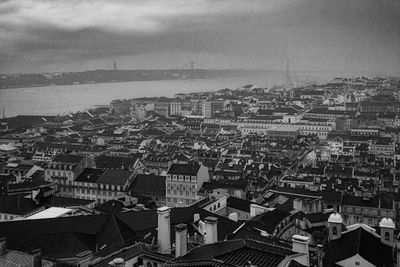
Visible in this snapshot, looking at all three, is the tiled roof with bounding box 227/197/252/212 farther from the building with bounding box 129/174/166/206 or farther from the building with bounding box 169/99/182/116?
the building with bounding box 169/99/182/116

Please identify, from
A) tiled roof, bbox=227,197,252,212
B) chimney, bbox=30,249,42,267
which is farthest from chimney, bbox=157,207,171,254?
tiled roof, bbox=227,197,252,212

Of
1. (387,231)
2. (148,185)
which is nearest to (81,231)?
(387,231)

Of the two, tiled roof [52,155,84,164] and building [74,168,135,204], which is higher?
tiled roof [52,155,84,164]

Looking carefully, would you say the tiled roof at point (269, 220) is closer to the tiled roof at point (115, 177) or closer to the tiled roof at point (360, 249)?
the tiled roof at point (360, 249)

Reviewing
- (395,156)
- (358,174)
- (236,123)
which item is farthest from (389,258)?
(236,123)

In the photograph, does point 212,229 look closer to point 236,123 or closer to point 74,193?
point 74,193

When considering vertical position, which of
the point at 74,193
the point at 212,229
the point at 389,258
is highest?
the point at 212,229
